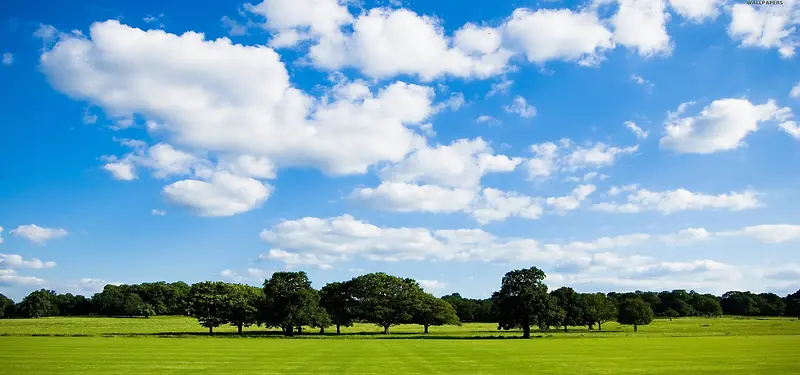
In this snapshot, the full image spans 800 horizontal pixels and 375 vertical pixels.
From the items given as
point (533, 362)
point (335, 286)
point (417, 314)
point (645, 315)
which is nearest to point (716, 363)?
point (533, 362)

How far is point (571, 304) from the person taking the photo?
129000 millimetres

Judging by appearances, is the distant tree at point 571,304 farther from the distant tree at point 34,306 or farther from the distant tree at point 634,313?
the distant tree at point 34,306

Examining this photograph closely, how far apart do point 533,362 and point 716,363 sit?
532 inches

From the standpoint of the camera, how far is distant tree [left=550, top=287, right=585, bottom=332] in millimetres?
126625

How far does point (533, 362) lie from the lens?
4300 centimetres

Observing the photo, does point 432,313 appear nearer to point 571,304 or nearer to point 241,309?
point 571,304

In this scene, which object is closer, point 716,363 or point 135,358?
point 716,363

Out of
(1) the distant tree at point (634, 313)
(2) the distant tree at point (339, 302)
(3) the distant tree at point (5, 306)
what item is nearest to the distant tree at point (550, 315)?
(2) the distant tree at point (339, 302)

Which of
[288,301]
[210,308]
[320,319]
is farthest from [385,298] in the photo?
[210,308]

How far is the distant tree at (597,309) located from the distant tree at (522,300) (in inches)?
1610

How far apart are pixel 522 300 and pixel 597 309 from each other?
166 ft

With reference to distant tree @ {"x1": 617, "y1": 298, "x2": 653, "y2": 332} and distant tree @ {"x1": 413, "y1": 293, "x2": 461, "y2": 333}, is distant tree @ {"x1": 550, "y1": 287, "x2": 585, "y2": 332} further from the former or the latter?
distant tree @ {"x1": 413, "y1": 293, "x2": 461, "y2": 333}

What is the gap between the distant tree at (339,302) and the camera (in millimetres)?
112062

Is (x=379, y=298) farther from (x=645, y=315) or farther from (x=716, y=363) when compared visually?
(x=716, y=363)
